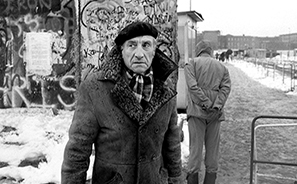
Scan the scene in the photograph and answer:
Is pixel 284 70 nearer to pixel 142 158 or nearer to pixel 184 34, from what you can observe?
pixel 184 34

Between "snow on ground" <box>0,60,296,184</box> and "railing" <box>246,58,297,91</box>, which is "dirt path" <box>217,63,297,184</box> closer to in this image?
"snow on ground" <box>0,60,296,184</box>

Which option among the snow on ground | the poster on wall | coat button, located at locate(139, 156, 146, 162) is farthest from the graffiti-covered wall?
coat button, located at locate(139, 156, 146, 162)

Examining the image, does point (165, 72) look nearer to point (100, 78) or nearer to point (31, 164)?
point (100, 78)

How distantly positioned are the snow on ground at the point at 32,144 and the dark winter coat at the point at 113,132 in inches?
106

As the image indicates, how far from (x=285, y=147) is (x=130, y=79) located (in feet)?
18.7

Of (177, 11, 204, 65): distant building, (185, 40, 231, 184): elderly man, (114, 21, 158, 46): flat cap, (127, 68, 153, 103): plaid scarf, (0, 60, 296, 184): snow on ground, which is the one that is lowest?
(0, 60, 296, 184): snow on ground

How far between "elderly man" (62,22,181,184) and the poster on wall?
548 cm

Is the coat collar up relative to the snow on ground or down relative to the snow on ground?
up

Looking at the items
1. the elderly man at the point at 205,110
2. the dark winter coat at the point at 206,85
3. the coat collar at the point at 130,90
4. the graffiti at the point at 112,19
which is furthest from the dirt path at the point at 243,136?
the coat collar at the point at 130,90

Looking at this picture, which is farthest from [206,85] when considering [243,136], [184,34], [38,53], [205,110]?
[184,34]

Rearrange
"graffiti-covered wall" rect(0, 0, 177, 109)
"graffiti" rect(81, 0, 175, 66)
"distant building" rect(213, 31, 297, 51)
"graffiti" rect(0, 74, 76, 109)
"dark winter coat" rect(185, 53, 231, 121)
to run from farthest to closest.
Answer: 1. "distant building" rect(213, 31, 297, 51)
2. "graffiti" rect(0, 74, 76, 109)
3. "graffiti-covered wall" rect(0, 0, 177, 109)
4. "graffiti" rect(81, 0, 175, 66)
5. "dark winter coat" rect(185, 53, 231, 121)

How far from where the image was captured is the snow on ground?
4.67 metres

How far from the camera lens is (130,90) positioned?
1.97 metres

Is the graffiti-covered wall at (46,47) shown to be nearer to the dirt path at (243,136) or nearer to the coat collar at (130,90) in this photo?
the dirt path at (243,136)
